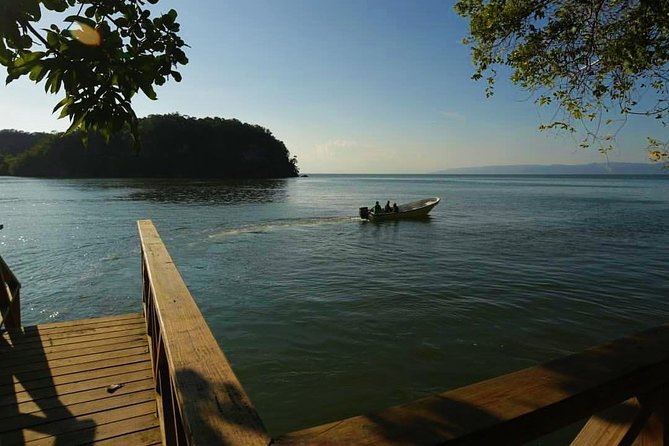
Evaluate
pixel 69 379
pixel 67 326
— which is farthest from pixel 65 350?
pixel 67 326

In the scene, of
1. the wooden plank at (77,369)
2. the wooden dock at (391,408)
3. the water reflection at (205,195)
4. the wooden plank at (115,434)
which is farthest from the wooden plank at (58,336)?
the water reflection at (205,195)

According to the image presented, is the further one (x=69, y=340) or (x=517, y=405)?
(x=69, y=340)

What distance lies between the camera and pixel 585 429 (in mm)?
1786

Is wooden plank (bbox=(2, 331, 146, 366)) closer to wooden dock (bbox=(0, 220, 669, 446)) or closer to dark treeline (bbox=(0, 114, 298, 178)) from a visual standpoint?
wooden dock (bbox=(0, 220, 669, 446))

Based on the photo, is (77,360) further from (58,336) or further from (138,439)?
(138,439)

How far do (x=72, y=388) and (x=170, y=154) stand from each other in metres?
157

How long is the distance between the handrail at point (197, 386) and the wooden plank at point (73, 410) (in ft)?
2.82

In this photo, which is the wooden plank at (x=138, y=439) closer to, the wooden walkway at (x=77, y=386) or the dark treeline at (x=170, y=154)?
the wooden walkway at (x=77, y=386)

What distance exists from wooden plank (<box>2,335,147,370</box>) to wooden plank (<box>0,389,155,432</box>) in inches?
45.4

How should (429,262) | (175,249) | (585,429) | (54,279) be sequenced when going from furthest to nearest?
(175,249) < (429,262) < (54,279) < (585,429)

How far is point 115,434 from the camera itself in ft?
10.8

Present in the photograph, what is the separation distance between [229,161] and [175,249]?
5696 inches

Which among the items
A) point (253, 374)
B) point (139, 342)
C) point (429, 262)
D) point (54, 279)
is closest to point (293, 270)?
point (429, 262)

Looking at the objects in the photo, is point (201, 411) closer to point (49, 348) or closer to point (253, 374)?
point (49, 348)
